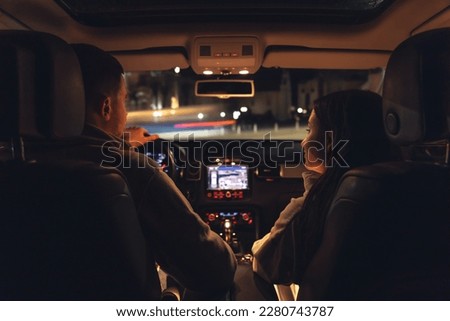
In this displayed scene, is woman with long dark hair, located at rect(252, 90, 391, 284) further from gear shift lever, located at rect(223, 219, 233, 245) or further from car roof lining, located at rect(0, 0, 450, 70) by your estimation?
gear shift lever, located at rect(223, 219, 233, 245)

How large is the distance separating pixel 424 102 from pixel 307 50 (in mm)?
1462

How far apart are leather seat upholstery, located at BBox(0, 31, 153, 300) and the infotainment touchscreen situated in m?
2.15

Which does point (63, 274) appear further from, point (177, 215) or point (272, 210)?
point (272, 210)

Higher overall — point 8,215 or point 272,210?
point 8,215

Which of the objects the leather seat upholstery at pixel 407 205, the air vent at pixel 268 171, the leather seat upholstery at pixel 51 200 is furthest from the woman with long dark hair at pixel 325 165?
the air vent at pixel 268 171

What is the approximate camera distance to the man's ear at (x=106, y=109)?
1.57 meters

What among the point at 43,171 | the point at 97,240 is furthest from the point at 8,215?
the point at 97,240

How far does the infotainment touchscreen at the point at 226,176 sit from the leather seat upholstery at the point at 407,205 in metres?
2.09

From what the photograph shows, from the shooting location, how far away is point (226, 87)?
291 cm

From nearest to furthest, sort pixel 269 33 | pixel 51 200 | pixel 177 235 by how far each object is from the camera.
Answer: pixel 51 200 → pixel 177 235 → pixel 269 33

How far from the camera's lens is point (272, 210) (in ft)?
11.9

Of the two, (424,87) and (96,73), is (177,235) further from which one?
(424,87)

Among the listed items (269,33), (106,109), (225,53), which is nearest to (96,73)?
(106,109)

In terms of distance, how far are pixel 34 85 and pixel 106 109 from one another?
32cm
